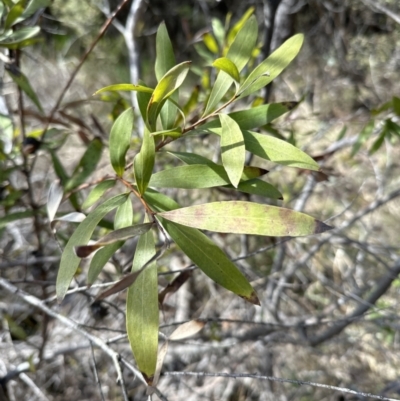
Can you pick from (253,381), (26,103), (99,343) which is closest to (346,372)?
(253,381)

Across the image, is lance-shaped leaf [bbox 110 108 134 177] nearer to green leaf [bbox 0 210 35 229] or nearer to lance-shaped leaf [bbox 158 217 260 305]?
lance-shaped leaf [bbox 158 217 260 305]

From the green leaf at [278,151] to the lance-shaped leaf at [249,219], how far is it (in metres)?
0.08

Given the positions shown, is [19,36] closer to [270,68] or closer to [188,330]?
[270,68]

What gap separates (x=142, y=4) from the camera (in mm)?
1038

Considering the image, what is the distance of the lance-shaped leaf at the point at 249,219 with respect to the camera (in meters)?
0.35

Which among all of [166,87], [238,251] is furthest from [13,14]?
[238,251]

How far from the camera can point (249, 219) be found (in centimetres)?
36

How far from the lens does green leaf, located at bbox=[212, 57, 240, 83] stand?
0.40m

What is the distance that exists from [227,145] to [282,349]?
4.57 feet

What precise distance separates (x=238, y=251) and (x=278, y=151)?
1.48m

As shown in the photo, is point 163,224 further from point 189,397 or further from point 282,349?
point 282,349

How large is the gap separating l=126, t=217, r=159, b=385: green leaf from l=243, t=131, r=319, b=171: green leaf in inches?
6.6

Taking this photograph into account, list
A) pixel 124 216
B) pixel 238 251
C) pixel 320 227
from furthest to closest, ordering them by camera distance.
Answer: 1. pixel 238 251
2. pixel 124 216
3. pixel 320 227

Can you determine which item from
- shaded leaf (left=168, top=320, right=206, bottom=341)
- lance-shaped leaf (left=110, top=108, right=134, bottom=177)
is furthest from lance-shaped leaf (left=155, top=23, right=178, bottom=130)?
shaded leaf (left=168, top=320, right=206, bottom=341)
